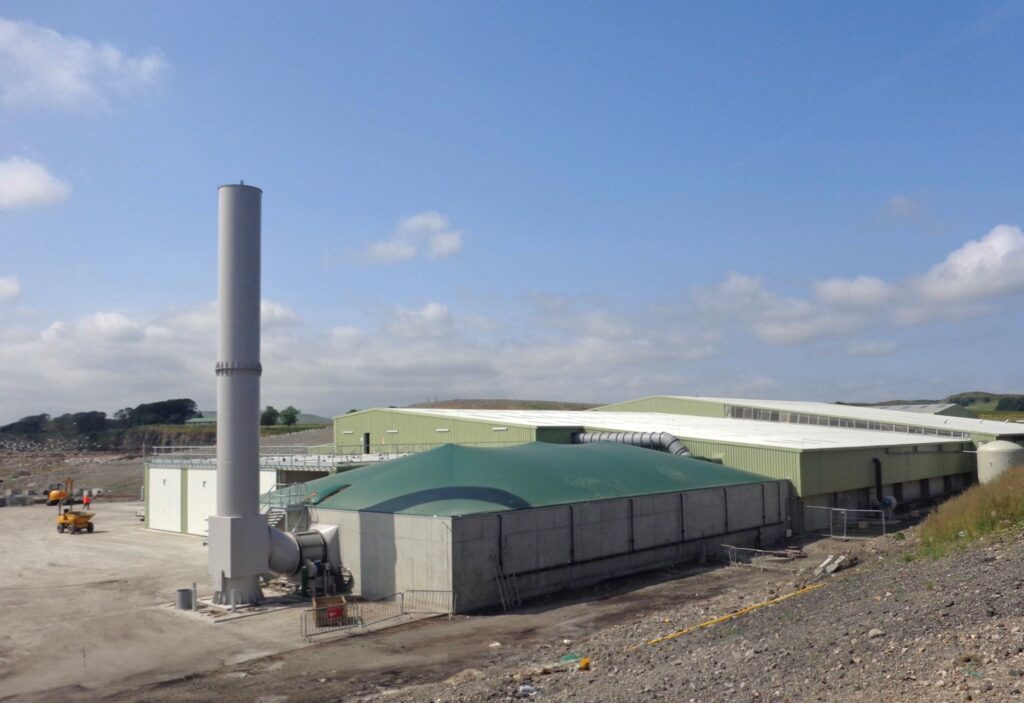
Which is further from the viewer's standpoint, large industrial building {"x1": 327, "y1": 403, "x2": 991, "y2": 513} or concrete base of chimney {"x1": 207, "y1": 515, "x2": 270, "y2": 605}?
large industrial building {"x1": 327, "y1": 403, "x2": 991, "y2": 513}

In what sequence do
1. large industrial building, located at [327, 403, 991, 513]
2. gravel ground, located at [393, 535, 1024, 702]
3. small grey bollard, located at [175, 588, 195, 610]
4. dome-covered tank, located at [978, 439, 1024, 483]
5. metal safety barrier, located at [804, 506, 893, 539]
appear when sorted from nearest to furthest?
gravel ground, located at [393, 535, 1024, 702] → small grey bollard, located at [175, 588, 195, 610] → metal safety barrier, located at [804, 506, 893, 539] → large industrial building, located at [327, 403, 991, 513] → dome-covered tank, located at [978, 439, 1024, 483]

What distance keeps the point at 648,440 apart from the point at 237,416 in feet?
87.0

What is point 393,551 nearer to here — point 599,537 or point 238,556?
point 238,556

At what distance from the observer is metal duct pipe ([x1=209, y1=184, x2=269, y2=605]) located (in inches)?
1098

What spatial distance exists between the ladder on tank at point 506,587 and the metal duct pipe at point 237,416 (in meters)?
7.81

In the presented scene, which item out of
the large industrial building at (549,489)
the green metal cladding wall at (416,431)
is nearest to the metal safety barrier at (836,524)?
the large industrial building at (549,489)

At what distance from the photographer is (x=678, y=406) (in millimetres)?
80750

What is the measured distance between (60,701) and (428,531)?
1174cm

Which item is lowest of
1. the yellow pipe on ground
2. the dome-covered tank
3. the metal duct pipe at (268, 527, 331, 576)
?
the yellow pipe on ground

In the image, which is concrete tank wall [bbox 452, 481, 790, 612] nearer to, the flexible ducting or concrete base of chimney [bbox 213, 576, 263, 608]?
the flexible ducting

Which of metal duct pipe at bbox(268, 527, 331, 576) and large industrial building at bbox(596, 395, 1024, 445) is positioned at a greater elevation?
large industrial building at bbox(596, 395, 1024, 445)

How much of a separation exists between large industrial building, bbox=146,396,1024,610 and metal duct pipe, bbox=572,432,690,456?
0.62m

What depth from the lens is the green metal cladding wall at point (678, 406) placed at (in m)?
79.4

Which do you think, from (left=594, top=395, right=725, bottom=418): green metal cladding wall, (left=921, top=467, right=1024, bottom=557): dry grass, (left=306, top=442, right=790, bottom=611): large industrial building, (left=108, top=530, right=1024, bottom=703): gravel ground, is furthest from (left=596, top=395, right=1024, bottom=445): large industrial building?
(left=108, top=530, right=1024, bottom=703): gravel ground
